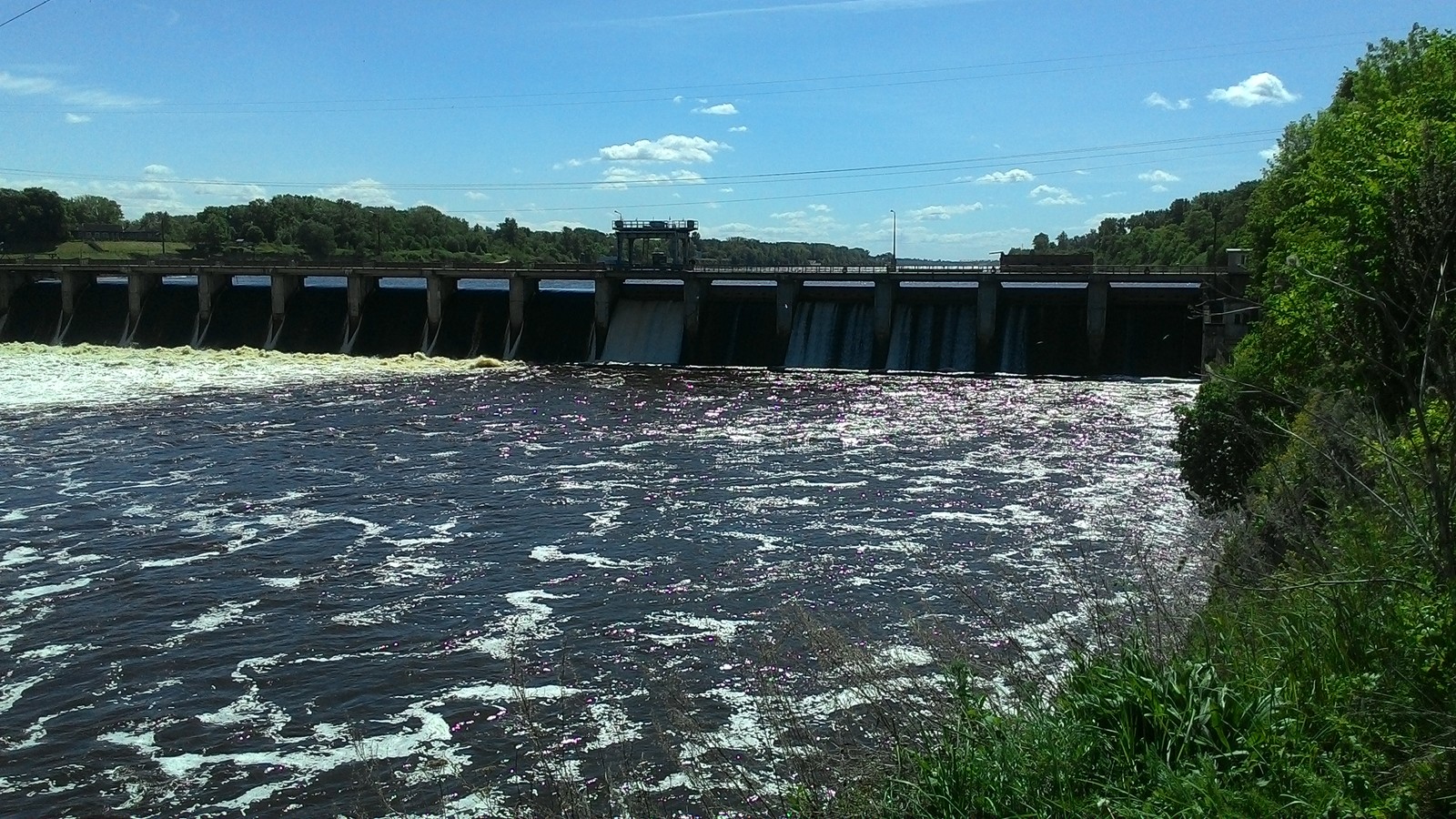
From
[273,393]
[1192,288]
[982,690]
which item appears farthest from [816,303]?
[982,690]

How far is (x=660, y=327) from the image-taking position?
52.7 meters

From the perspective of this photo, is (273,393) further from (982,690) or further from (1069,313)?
(982,690)

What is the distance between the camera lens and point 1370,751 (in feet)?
21.7

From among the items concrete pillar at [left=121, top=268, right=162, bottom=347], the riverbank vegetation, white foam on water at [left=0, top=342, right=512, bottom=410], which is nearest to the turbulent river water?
the riverbank vegetation

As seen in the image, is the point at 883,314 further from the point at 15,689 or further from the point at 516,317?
the point at 15,689

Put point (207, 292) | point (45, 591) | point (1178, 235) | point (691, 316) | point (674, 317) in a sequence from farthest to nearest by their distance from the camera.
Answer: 1. point (1178, 235)
2. point (207, 292)
3. point (674, 317)
4. point (691, 316)
5. point (45, 591)

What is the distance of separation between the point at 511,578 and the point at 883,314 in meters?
31.6

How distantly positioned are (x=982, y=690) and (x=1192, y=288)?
1680 inches

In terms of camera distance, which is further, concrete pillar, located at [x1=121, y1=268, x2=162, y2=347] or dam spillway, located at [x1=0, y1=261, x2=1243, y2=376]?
concrete pillar, located at [x1=121, y1=268, x2=162, y2=347]

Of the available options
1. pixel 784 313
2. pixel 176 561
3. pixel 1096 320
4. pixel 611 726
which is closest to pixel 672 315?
pixel 784 313

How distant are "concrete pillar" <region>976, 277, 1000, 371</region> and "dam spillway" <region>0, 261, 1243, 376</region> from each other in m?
0.05

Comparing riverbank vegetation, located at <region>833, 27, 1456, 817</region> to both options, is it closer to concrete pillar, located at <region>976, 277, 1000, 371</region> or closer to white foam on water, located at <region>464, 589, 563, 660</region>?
white foam on water, located at <region>464, 589, 563, 660</region>

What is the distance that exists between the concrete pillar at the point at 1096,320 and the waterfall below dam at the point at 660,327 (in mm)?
190

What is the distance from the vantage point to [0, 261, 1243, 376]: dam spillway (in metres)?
46.0
